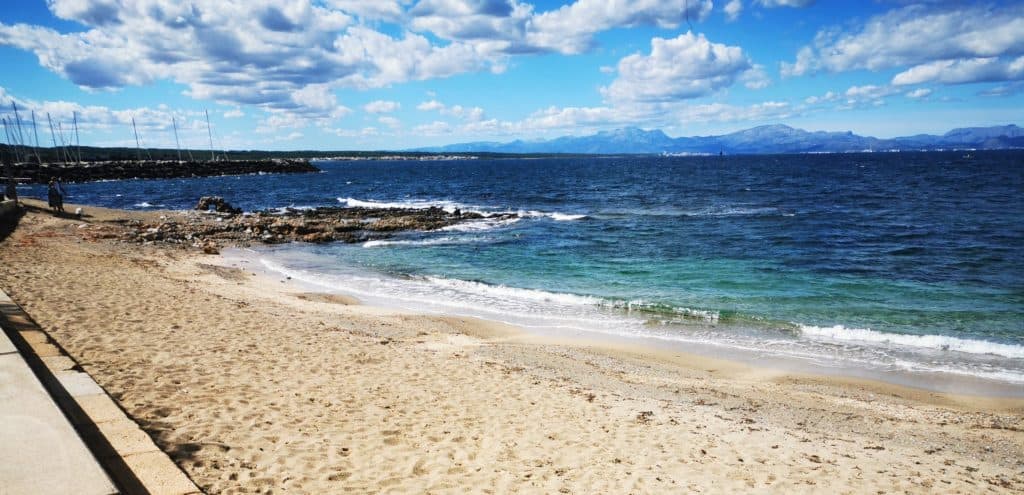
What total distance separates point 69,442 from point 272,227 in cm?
2879

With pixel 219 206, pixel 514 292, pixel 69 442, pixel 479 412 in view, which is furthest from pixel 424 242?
pixel 69 442

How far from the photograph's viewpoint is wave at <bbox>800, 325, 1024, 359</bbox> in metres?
12.2

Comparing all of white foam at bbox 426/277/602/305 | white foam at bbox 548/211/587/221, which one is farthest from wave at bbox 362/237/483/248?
white foam at bbox 548/211/587/221

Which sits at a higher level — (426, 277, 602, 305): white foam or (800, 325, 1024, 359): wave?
(426, 277, 602, 305): white foam

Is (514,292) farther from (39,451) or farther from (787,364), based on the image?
(39,451)

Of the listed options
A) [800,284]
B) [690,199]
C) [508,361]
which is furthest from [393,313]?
[690,199]

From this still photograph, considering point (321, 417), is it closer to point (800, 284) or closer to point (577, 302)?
point (577, 302)

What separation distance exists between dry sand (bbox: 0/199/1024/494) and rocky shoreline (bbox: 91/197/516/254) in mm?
15852

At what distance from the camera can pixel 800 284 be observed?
18625 millimetres

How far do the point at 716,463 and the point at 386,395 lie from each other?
4454 mm

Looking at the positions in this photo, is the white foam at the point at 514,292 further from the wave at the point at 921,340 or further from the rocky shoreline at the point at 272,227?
the rocky shoreline at the point at 272,227

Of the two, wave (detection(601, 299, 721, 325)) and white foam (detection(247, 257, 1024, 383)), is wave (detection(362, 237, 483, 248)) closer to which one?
white foam (detection(247, 257, 1024, 383))

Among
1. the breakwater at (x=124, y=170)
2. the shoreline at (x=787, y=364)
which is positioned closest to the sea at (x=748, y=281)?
the shoreline at (x=787, y=364)

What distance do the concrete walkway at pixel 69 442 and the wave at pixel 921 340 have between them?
44.0ft
